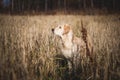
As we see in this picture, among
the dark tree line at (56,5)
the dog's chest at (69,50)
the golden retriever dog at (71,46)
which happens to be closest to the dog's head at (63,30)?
the golden retriever dog at (71,46)

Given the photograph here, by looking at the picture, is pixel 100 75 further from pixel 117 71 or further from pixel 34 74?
pixel 34 74

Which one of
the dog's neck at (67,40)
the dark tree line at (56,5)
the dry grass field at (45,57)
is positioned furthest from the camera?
the dark tree line at (56,5)

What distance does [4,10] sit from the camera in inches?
127

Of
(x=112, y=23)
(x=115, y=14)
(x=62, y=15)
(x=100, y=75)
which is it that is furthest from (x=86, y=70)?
(x=62, y=15)

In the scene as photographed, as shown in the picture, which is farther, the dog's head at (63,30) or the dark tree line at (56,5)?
the dark tree line at (56,5)

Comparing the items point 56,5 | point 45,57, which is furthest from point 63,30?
point 56,5

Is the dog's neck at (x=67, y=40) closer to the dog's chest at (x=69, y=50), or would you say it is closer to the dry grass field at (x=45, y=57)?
the dog's chest at (x=69, y=50)

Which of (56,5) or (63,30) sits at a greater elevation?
(56,5)

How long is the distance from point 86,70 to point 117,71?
0.27 m

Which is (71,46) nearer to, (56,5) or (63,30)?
(63,30)

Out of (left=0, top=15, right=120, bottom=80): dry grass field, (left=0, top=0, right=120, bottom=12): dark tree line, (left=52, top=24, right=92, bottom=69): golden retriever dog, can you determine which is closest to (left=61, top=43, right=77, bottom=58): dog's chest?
(left=52, top=24, right=92, bottom=69): golden retriever dog

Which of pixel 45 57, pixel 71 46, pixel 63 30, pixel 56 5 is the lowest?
pixel 45 57

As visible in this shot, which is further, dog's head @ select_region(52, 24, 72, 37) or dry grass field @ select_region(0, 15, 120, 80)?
dog's head @ select_region(52, 24, 72, 37)

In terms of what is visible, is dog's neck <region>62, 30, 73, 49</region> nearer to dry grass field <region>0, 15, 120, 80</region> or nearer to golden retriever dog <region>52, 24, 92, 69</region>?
golden retriever dog <region>52, 24, 92, 69</region>
